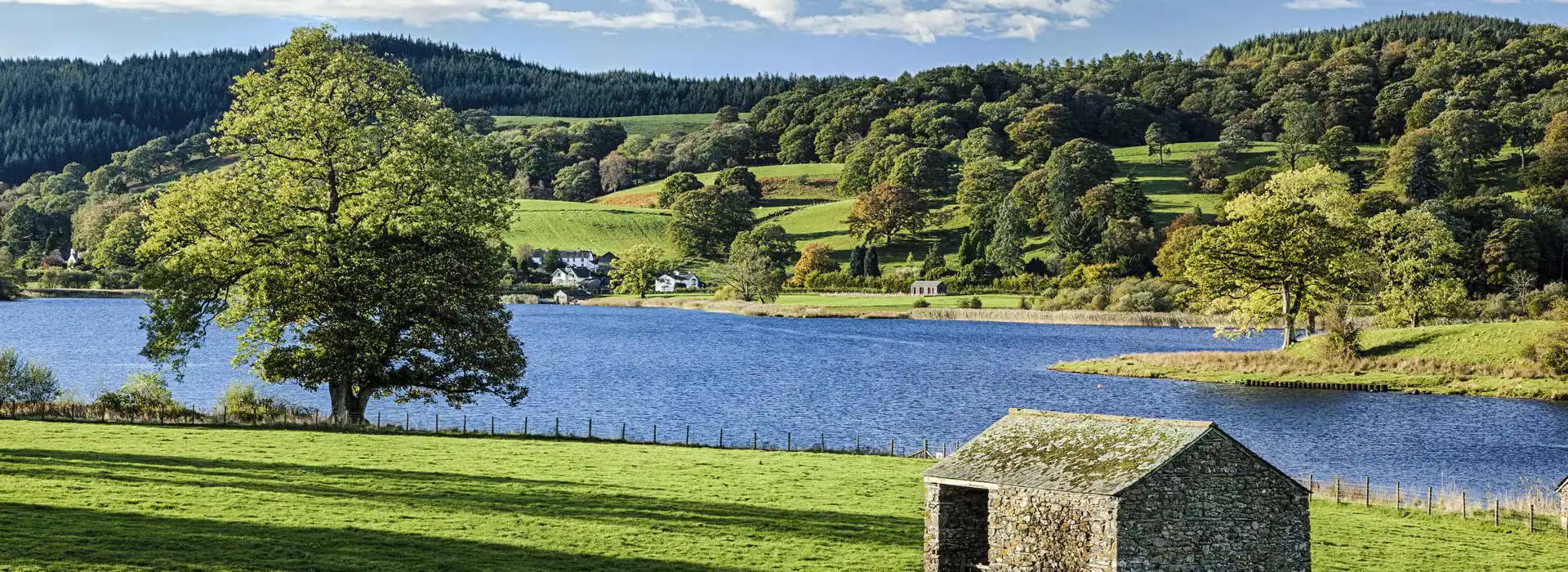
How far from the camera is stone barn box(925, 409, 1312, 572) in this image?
62.4ft

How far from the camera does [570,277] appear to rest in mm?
171125

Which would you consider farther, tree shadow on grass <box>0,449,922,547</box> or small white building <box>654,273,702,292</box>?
small white building <box>654,273,702,292</box>

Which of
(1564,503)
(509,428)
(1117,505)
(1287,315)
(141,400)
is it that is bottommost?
(509,428)

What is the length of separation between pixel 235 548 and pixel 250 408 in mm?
23813

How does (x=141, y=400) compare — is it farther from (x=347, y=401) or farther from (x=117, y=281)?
(x=117, y=281)

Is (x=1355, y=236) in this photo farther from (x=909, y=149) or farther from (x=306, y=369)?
(x=909, y=149)

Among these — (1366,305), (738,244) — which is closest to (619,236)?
(738,244)

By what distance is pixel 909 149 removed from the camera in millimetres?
187875

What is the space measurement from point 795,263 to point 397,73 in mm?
119990

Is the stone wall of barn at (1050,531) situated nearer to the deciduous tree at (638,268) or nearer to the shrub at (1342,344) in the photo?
the shrub at (1342,344)

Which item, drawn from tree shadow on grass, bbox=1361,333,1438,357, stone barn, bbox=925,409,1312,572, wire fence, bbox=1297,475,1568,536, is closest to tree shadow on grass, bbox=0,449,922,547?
stone barn, bbox=925,409,1312,572

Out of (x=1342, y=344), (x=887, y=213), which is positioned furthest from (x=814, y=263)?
(x=1342, y=344)

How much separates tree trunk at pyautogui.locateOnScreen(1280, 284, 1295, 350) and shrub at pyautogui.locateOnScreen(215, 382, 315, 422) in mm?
53325

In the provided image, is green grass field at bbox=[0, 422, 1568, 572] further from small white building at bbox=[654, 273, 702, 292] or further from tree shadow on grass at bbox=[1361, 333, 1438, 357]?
small white building at bbox=[654, 273, 702, 292]
